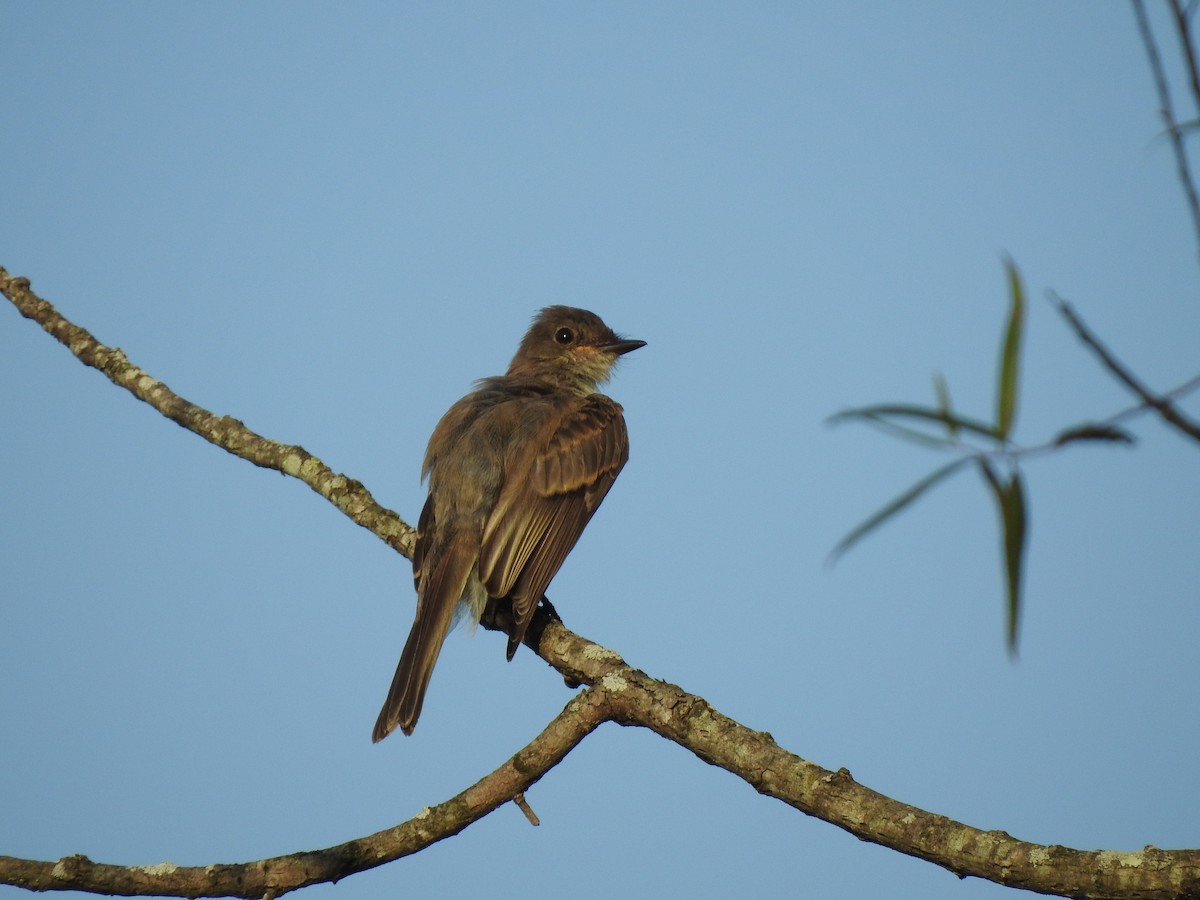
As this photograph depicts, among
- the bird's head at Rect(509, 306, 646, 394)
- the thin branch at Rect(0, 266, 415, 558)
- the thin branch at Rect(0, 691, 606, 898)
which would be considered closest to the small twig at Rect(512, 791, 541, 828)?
the thin branch at Rect(0, 691, 606, 898)

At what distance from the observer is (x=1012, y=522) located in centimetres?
150

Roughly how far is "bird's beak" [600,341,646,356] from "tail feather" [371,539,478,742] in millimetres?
2860

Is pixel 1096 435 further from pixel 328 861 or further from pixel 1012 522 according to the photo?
pixel 328 861

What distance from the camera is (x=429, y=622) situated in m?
5.64

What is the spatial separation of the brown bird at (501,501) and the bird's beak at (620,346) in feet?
2.45

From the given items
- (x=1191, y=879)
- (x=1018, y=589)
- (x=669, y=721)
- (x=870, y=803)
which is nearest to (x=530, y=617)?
(x=669, y=721)

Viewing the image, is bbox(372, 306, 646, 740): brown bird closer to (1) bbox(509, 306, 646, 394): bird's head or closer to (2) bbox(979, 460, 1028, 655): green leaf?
(1) bbox(509, 306, 646, 394): bird's head

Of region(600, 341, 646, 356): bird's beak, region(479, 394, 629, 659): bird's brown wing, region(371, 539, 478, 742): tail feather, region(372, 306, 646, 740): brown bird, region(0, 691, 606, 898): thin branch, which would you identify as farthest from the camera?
region(600, 341, 646, 356): bird's beak

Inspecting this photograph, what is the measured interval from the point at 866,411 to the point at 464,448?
518 cm

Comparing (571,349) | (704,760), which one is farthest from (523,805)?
(571,349)

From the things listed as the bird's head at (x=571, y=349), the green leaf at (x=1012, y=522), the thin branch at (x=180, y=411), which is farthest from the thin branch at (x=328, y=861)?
the bird's head at (x=571, y=349)

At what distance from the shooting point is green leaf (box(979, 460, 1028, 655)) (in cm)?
149

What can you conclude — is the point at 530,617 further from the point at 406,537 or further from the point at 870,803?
the point at 870,803

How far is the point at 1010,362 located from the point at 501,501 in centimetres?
492
